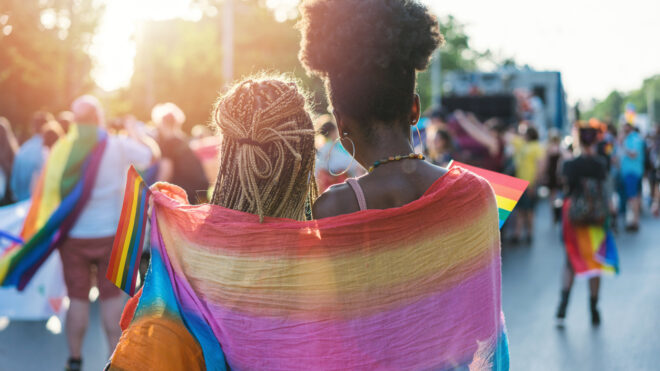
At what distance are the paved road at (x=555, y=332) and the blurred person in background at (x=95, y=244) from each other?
577mm

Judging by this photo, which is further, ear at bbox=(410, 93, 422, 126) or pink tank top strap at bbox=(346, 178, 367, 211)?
ear at bbox=(410, 93, 422, 126)

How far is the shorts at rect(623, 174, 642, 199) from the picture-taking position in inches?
592

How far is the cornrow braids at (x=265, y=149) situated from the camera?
90.4 inches

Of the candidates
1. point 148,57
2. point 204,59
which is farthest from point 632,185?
point 148,57

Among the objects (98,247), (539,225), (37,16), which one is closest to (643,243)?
(539,225)

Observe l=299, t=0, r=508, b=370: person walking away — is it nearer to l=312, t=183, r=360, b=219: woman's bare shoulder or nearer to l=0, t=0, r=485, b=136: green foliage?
l=312, t=183, r=360, b=219: woman's bare shoulder

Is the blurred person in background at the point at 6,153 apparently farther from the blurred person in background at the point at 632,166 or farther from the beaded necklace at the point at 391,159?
the blurred person in background at the point at 632,166

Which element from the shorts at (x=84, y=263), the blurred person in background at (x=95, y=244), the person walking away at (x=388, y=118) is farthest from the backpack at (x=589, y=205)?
the person walking away at (x=388, y=118)

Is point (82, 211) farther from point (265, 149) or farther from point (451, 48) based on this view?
point (451, 48)

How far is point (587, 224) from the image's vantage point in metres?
7.68

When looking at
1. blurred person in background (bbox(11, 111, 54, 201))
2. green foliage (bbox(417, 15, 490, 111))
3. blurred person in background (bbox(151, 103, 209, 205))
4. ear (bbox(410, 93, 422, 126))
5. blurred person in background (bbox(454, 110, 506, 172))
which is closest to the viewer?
ear (bbox(410, 93, 422, 126))

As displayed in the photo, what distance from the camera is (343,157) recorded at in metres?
8.17

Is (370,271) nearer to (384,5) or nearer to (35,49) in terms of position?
(384,5)

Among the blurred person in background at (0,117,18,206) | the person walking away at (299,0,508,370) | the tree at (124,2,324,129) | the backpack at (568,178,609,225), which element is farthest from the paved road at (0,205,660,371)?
the tree at (124,2,324,129)
